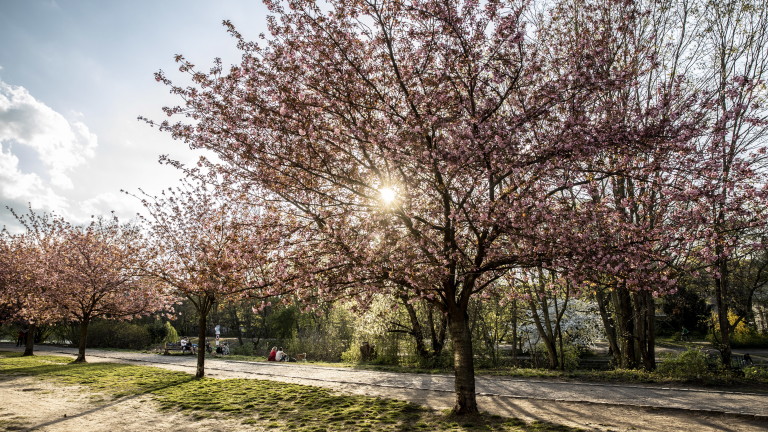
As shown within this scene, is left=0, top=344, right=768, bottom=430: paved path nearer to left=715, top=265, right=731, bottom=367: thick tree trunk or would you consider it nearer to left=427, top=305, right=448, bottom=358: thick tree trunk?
left=427, top=305, right=448, bottom=358: thick tree trunk

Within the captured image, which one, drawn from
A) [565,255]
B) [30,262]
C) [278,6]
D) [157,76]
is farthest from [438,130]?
[30,262]

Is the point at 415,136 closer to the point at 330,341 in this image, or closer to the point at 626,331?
the point at 626,331

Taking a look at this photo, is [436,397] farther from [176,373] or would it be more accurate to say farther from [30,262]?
[30,262]

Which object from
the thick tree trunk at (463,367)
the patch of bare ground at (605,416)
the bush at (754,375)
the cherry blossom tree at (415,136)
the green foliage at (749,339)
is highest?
the cherry blossom tree at (415,136)

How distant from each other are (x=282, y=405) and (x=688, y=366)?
10724 mm

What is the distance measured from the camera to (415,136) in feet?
22.0

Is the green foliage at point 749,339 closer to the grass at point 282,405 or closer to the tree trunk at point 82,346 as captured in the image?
the grass at point 282,405

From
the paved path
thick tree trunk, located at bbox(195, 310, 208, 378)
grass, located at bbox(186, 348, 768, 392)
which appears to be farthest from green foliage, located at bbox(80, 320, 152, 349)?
grass, located at bbox(186, 348, 768, 392)

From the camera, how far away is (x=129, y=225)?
23.3 meters

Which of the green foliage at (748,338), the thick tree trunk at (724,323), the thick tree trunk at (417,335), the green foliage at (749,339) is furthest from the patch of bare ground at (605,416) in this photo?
the green foliage at (749,339)

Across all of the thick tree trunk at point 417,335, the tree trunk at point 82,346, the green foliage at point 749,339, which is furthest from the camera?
the green foliage at point 749,339

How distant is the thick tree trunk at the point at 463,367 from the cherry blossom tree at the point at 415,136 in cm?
3

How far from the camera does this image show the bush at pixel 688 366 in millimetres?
11167

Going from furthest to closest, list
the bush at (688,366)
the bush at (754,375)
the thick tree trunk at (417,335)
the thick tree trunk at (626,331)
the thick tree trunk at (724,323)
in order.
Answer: the thick tree trunk at (417,335) < the thick tree trunk at (626,331) < the thick tree trunk at (724,323) < the bush at (688,366) < the bush at (754,375)
